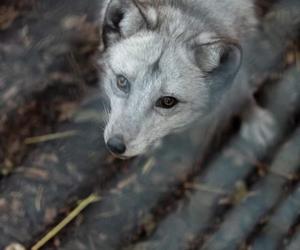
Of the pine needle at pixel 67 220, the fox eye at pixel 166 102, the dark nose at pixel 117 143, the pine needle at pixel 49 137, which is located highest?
the fox eye at pixel 166 102

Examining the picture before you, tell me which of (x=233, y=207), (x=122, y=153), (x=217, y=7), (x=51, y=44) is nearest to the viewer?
(x=122, y=153)

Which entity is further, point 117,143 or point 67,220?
point 67,220

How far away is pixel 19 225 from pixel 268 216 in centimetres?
93

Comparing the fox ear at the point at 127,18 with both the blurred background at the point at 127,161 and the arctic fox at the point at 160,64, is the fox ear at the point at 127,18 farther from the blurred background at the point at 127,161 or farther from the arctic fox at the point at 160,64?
the blurred background at the point at 127,161

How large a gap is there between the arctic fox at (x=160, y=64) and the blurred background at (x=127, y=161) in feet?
0.94

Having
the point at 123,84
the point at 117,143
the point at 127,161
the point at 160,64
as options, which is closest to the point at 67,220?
the point at 127,161

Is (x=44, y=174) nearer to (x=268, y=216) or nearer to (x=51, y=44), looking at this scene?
(x=51, y=44)

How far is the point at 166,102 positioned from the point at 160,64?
141 millimetres

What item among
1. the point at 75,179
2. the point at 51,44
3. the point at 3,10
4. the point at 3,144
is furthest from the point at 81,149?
the point at 3,10

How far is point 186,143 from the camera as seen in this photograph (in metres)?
2.85

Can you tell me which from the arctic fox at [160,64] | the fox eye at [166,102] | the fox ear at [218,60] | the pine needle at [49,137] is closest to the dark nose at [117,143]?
the arctic fox at [160,64]

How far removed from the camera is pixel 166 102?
2.38 meters

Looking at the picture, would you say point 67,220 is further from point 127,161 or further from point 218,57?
point 218,57

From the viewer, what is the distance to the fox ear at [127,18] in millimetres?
2344
